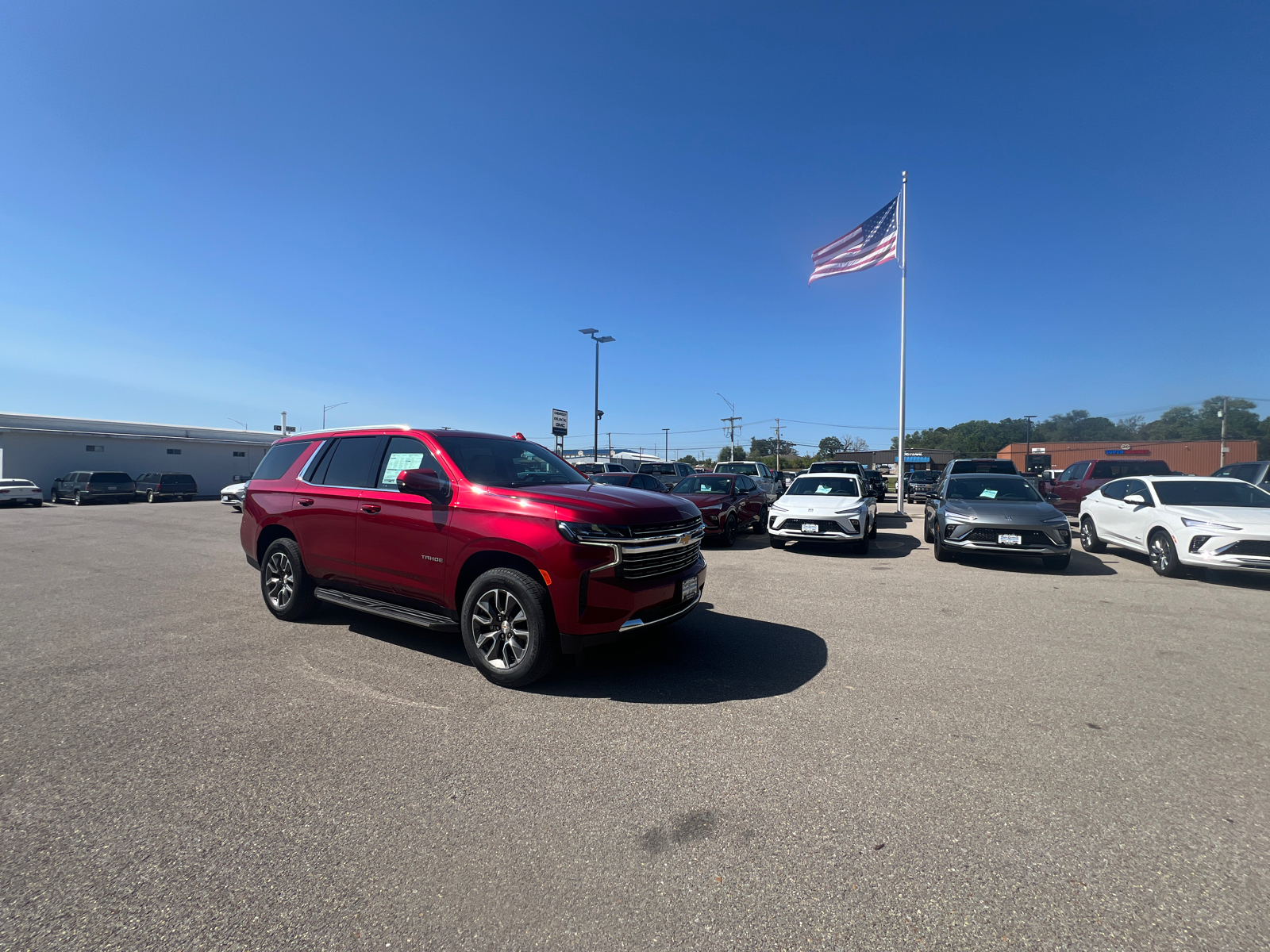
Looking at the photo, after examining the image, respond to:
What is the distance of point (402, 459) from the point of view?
5.14 m

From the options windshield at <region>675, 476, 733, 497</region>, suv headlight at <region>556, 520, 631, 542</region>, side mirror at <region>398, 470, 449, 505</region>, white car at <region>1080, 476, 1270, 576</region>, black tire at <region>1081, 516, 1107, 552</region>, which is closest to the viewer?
suv headlight at <region>556, 520, 631, 542</region>

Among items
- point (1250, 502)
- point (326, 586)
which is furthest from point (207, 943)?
point (1250, 502)

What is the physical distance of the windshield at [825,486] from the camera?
11750mm

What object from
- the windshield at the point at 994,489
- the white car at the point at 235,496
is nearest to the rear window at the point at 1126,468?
the windshield at the point at 994,489

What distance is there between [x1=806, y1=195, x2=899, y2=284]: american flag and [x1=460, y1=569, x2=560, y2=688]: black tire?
1906 centimetres

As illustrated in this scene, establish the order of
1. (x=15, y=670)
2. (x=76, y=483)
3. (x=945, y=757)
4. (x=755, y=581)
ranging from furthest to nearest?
(x=76, y=483) < (x=755, y=581) < (x=15, y=670) < (x=945, y=757)

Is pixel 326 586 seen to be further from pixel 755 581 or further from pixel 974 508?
pixel 974 508

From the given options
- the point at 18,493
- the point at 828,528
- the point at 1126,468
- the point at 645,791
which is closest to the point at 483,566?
the point at 645,791

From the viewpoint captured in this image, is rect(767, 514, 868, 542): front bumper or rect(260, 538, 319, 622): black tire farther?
rect(767, 514, 868, 542): front bumper

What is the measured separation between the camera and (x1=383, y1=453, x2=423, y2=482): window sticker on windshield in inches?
199

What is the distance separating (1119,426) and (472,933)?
13487 centimetres

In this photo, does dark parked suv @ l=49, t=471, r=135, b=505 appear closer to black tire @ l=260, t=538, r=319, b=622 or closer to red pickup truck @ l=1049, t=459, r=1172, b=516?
black tire @ l=260, t=538, r=319, b=622

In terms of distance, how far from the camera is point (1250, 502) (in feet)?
28.9

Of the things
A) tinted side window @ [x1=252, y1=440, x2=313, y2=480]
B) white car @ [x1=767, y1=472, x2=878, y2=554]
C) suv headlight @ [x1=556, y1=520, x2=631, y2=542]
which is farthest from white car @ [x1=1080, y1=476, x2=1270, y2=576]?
tinted side window @ [x1=252, y1=440, x2=313, y2=480]
